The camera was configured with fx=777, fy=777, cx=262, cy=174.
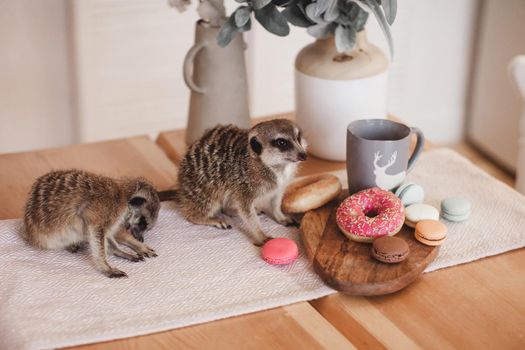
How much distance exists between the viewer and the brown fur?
146cm

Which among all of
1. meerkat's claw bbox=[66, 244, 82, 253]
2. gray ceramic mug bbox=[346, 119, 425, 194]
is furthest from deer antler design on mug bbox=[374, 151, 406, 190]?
meerkat's claw bbox=[66, 244, 82, 253]

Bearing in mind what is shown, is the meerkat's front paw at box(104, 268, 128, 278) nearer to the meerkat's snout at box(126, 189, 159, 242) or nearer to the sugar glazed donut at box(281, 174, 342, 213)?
the meerkat's snout at box(126, 189, 159, 242)

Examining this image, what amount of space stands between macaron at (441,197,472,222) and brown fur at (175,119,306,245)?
299mm

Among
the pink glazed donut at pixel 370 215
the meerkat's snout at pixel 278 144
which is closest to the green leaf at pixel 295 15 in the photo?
the meerkat's snout at pixel 278 144

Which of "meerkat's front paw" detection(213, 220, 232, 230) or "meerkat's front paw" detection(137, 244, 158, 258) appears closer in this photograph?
"meerkat's front paw" detection(137, 244, 158, 258)

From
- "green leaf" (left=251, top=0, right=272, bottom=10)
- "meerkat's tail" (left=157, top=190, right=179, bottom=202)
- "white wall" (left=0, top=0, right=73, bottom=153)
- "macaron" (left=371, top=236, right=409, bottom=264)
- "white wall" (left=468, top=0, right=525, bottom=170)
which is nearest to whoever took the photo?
"macaron" (left=371, top=236, right=409, bottom=264)

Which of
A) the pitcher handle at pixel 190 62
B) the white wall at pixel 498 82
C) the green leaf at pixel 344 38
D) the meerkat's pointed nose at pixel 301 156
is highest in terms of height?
the green leaf at pixel 344 38

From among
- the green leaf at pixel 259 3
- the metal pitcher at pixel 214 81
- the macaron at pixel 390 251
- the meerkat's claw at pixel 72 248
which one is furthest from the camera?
the metal pitcher at pixel 214 81

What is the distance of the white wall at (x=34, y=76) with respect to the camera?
2.74 metres

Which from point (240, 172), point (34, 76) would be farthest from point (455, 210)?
point (34, 76)

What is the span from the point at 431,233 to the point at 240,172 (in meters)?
0.38

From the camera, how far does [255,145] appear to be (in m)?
1.46

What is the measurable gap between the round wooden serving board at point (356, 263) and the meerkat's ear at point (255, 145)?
0.17m

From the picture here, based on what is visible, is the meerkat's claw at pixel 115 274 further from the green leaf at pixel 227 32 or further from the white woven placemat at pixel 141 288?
the green leaf at pixel 227 32
